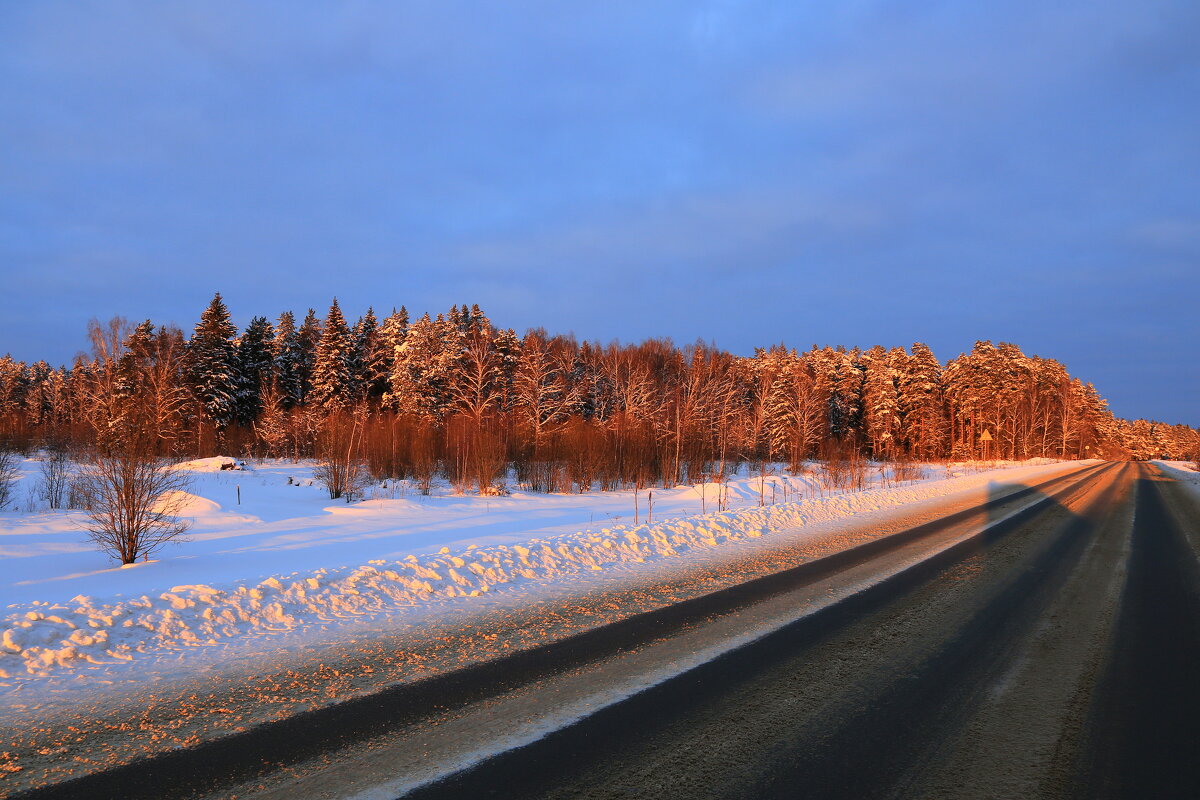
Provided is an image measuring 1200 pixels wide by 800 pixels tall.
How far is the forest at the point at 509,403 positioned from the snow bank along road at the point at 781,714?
33.1ft

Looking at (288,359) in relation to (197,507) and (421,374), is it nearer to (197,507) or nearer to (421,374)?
(421,374)

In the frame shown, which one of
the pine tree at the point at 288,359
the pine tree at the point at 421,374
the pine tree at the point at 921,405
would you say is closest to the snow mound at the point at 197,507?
the pine tree at the point at 421,374

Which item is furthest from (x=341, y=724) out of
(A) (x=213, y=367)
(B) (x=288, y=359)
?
(B) (x=288, y=359)

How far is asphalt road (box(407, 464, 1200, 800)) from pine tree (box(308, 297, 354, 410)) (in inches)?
2050

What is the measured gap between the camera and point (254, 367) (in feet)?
190

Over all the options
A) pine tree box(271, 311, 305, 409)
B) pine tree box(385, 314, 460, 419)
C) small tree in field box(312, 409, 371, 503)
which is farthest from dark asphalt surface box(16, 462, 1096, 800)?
pine tree box(271, 311, 305, 409)

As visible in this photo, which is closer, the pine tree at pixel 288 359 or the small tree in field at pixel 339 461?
the small tree in field at pixel 339 461

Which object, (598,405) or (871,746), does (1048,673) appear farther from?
(598,405)

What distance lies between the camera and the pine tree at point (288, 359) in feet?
197

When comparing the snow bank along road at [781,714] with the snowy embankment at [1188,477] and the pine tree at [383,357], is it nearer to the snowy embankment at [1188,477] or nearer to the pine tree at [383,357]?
the snowy embankment at [1188,477]

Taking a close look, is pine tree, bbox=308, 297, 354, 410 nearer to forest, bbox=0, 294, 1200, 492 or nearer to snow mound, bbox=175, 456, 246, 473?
forest, bbox=0, 294, 1200, 492

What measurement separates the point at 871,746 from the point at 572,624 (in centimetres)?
342

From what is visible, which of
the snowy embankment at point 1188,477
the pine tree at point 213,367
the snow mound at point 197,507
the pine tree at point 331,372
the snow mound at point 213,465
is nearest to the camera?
the snow mound at point 197,507

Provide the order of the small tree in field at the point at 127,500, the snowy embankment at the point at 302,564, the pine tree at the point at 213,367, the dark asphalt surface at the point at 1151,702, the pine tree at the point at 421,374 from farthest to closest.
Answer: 1. the pine tree at the point at 421,374
2. the pine tree at the point at 213,367
3. the small tree in field at the point at 127,500
4. the snowy embankment at the point at 302,564
5. the dark asphalt surface at the point at 1151,702
